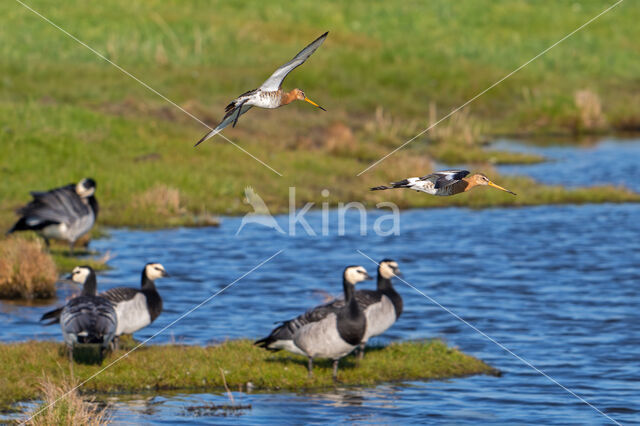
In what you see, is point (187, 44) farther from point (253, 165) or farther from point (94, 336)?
point (94, 336)

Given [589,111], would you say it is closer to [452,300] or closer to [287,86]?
[287,86]

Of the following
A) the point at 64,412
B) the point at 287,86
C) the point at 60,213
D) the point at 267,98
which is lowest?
the point at 64,412

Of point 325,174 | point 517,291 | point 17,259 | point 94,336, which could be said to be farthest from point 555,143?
point 94,336

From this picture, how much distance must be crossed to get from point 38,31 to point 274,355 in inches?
2013

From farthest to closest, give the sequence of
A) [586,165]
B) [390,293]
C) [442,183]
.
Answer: [586,165], [390,293], [442,183]

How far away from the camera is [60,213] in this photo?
1064 inches

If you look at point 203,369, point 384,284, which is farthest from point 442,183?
point 384,284

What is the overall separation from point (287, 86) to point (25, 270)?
32811 millimetres

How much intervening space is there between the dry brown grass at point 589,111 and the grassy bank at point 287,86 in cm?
9

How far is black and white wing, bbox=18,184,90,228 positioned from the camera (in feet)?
88.4

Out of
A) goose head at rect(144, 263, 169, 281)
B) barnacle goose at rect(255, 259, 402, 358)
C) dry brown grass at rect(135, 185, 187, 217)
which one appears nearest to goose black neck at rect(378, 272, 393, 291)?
barnacle goose at rect(255, 259, 402, 358)

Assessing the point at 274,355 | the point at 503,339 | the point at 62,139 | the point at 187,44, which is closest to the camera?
the point at 274,355

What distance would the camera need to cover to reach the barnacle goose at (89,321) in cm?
1725

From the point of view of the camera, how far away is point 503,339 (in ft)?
79.8
